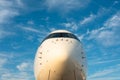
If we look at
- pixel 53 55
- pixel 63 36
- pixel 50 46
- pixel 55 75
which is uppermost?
pixel 63 36

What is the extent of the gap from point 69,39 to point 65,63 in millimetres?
3959

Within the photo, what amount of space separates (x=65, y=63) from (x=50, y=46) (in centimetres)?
270

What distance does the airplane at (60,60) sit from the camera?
19.5m

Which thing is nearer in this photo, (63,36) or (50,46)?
(50,46)

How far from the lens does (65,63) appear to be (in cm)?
1934

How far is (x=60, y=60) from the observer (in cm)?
1925

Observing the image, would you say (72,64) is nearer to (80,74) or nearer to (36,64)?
(80,74)

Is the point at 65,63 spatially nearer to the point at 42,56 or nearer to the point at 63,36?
the point at 42,56

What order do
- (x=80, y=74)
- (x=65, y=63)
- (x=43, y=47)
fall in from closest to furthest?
(x=65, y=63) → (x=80, y=74) → (x=43, y=47)

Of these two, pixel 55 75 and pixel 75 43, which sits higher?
pixel 75 43

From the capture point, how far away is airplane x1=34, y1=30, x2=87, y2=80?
19.5 meters


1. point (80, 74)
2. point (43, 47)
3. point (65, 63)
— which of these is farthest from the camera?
point (43, 47)

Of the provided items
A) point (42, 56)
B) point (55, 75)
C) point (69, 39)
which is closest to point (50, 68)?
point (55, 75)

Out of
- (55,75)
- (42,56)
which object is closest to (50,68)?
(55,75)
